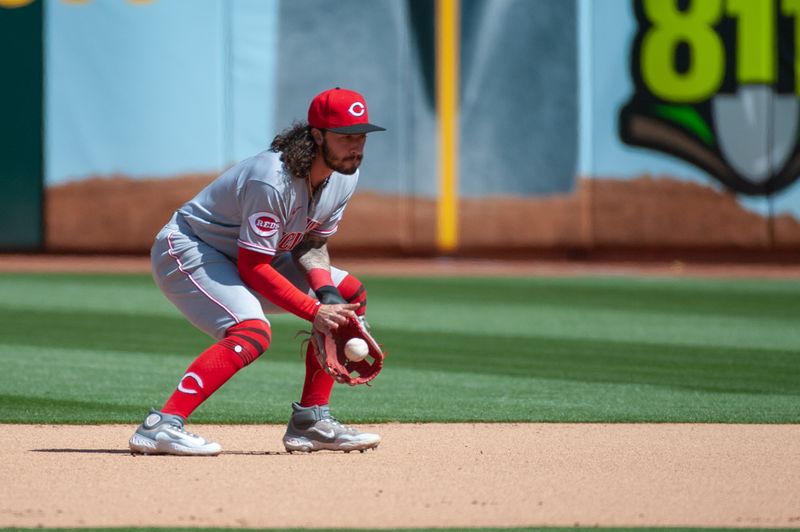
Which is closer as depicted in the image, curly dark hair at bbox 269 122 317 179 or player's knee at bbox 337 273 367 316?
curly dark hair at bbox 269 122 317 179

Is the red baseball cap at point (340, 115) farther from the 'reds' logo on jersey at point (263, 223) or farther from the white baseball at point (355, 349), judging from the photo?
the white baseball at point (355, 349)

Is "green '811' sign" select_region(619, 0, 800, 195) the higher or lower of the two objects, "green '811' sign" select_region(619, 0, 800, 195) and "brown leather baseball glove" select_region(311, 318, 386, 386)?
the higher

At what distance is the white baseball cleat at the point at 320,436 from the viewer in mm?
5945

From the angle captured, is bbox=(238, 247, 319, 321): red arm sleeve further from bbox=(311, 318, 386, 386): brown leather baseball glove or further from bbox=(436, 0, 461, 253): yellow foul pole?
bbox=(436, 0, 461, 253): yellow foul pole

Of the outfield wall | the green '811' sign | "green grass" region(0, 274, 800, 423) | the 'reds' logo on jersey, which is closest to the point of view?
the 'reds' logo on jersey

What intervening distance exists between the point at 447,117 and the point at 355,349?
12.7m

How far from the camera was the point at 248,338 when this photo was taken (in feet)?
18.5

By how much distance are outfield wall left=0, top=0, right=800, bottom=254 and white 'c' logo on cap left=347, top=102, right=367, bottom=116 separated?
40.6ft

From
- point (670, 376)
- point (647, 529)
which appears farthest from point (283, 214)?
point (670, 376)

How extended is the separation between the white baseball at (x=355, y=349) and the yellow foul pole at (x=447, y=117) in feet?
41.4

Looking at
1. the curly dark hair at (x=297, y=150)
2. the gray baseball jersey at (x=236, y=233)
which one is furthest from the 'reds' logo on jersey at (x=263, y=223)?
the curly dark hair at (x=297, y=150)

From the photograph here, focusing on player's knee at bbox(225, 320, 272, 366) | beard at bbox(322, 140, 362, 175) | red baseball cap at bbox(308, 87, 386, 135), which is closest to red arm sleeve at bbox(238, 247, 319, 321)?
player's knee at bbox(225, 320, 272, 366)

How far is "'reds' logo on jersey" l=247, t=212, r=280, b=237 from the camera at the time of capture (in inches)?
217

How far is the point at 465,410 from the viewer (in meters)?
7.28
